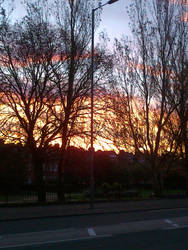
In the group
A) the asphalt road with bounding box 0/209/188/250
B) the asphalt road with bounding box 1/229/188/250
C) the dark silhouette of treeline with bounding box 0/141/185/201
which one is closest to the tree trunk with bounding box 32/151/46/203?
the dark silhouette of treeline with bounding box 0/141/185/201

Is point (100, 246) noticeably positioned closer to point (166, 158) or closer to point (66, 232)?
point (66, 232)

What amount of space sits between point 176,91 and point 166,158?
5461 millimetres

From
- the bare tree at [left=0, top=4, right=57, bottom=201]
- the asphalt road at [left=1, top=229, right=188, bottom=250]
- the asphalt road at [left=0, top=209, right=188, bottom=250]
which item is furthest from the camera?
the bare tree at [left=0, top=4, right=57, bottom=201]

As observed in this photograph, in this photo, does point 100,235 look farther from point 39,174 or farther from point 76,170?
point 76,170

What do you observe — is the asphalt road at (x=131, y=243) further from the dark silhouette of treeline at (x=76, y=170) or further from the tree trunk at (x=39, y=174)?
the dark silhouette of treeline at (x=76, y=170)

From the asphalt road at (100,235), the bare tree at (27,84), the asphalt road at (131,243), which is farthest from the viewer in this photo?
the bare tree at (27,84)

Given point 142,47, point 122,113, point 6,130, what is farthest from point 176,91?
point 6,130

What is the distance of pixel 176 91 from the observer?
2836 cm

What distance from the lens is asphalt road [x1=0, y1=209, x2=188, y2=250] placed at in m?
9.19

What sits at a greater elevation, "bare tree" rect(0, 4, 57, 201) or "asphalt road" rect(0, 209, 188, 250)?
"bare tree" rect(0, 4, 57, 201)

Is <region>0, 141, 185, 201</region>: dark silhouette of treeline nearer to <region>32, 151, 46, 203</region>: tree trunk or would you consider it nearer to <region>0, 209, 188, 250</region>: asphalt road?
<region>32, 151, 46, 203</region>: tree trunk

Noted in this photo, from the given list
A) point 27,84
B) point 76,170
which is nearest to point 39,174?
point 27,84

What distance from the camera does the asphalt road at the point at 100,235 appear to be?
919 centimetres

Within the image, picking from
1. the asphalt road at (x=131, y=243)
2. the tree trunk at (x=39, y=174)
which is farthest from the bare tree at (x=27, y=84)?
the asphalt road at (x=131, y=243)
